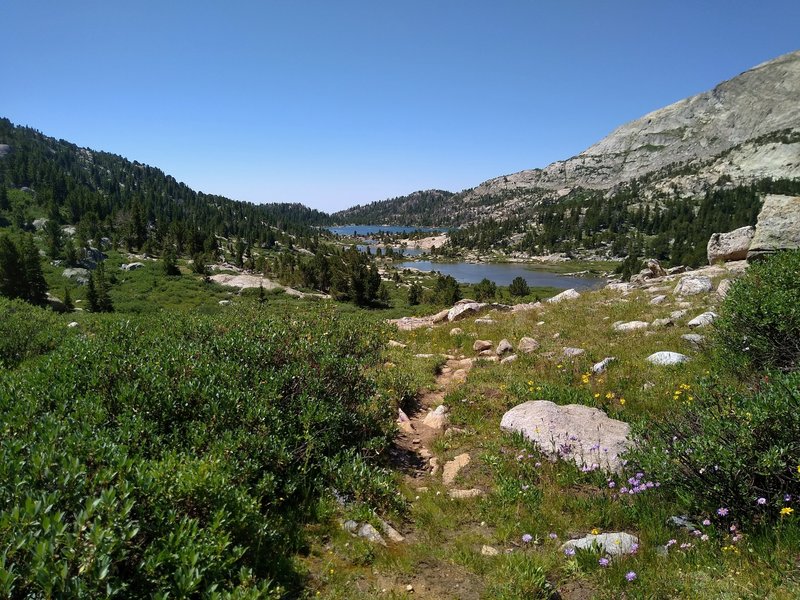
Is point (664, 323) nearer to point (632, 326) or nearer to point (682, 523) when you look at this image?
point (632, 326)

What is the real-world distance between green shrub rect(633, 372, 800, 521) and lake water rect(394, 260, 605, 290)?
310 ft

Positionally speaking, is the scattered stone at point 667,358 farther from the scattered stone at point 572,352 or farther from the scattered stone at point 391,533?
the scattered stone at point 391,533

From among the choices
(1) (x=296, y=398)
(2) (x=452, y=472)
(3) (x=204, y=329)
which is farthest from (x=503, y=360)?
(3) (x=204, y=329)

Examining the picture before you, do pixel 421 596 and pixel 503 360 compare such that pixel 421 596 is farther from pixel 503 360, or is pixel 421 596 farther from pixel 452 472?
pixel 503 360

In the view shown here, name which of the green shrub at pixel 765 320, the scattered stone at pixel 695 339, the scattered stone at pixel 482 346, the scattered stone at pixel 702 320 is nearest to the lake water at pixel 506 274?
the scattered stone at pixel 702 320

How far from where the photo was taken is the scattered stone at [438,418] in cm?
897

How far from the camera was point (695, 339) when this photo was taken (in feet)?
35.0

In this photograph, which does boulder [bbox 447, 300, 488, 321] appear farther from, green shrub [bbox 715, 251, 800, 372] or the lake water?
the lake water

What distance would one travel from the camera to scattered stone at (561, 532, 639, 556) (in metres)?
4.54

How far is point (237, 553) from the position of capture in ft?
11.7

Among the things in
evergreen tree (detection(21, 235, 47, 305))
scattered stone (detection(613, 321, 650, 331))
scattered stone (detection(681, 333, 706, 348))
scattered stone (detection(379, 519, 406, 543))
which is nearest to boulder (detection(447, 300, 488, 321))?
scattered stone (detection(613, 321, 650, 331))

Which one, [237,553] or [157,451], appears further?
[157,451]

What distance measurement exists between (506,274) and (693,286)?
121 metres

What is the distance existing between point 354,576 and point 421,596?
0.74m
